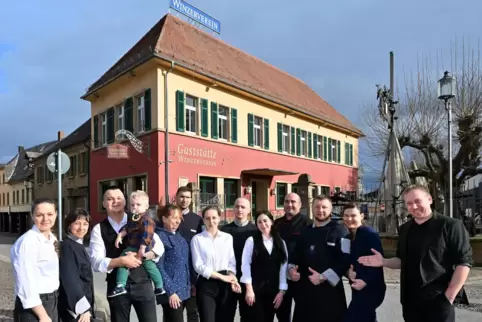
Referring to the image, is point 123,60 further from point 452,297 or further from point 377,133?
point 452,297

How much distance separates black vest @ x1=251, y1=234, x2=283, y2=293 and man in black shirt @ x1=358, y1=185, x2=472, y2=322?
127 centimetres

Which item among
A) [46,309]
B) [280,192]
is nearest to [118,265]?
[46,309]

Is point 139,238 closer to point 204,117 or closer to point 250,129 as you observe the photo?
point 204,117

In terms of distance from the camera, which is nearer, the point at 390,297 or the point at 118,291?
the point at 118,291

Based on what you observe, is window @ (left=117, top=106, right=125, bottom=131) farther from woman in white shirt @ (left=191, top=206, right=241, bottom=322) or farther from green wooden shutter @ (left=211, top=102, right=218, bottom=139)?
woman in white shirt @ (left=191, top=206, right=241, bottom=322)

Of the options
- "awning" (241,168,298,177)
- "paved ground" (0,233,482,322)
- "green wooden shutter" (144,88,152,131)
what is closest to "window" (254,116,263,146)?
"awning" (241,168,298,177)

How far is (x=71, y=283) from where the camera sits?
3482 millimetres

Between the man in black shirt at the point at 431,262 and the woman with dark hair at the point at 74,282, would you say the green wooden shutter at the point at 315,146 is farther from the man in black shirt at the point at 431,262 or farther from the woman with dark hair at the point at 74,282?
the woman with dark hair at the point at 74,282

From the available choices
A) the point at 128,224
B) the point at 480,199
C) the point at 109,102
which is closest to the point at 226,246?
the point at 128,224

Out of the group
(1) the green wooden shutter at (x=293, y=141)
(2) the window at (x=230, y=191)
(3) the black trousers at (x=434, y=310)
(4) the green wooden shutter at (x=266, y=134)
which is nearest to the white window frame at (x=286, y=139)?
(1) the green wooden shutter at (x=293, y=141)

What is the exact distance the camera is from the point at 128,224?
389 cm

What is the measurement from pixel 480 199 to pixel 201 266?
31.7 feet

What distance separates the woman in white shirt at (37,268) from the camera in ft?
10.3

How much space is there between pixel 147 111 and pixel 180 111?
1361 mm
